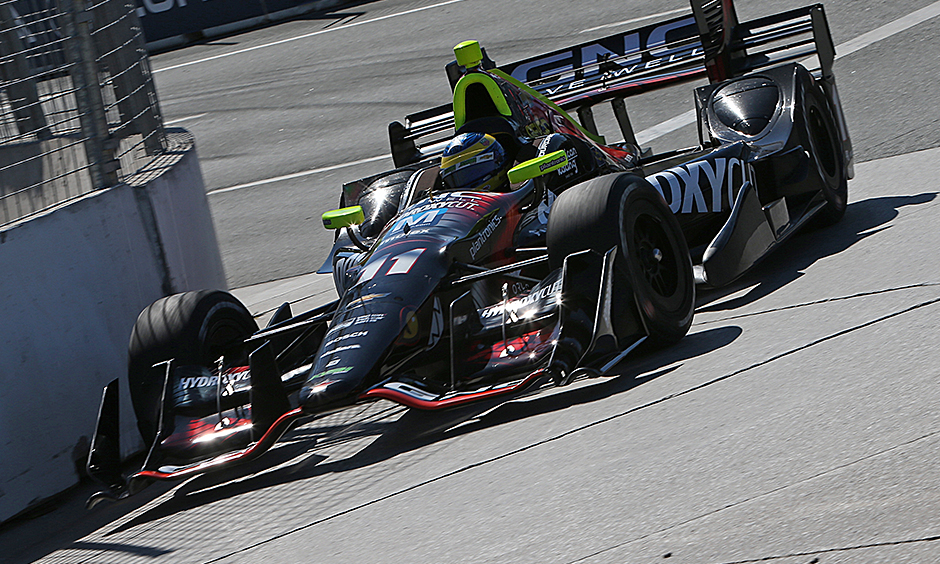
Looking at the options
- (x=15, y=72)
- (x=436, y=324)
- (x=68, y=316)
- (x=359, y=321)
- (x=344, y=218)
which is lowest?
(x=436, y=324)

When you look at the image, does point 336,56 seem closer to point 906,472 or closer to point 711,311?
point 711,311

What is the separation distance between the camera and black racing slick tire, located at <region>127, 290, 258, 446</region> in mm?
5145

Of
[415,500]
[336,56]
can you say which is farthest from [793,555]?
[336,56]

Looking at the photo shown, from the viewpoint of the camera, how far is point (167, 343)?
17.2 feet

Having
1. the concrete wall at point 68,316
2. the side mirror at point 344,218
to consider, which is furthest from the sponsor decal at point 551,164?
the concrete wall at point 68,316

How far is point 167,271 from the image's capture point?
617cm

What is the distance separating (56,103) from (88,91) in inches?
13.3

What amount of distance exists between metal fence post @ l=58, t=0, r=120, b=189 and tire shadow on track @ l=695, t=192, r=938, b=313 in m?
3.15

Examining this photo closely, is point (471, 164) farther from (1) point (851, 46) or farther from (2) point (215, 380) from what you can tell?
(1) point (851, 46)

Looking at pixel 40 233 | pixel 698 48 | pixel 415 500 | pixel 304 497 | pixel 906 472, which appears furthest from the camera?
pixel 698 48

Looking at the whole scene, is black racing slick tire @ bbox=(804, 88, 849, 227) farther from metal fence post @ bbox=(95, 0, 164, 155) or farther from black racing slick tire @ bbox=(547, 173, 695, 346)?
metal fence post @ bbox=(95, 0, 164, 155)

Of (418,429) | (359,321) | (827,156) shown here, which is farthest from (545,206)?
(827,156)

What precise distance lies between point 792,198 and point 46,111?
13.8ft

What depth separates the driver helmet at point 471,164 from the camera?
5.74 meters
